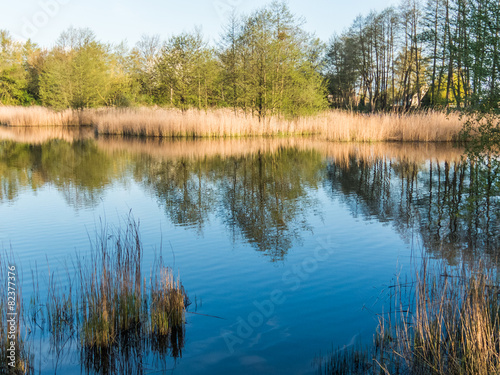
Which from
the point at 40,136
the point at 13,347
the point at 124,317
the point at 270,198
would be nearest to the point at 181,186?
the point at 270,198

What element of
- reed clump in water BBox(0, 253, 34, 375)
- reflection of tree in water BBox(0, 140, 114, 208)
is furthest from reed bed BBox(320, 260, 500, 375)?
reflection of tree in water BBox(0, 140, 114, 208)

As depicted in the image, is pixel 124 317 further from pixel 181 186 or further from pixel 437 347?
pixel 181 186

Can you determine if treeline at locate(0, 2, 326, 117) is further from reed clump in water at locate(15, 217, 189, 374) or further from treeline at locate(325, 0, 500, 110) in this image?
reed clump in water at locate(15, 217, 189, 374)

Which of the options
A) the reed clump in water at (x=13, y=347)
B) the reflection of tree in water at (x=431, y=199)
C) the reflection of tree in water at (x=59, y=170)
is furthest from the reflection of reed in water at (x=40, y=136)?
the reed clump in water at (x=13, y=347)

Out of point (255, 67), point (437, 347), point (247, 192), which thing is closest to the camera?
point (437, 347)

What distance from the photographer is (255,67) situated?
→ 2689 centimetres

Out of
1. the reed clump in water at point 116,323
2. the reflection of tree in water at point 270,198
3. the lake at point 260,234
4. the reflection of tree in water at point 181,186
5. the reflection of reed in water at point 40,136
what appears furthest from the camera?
the reflection of reed in water at point 40,136

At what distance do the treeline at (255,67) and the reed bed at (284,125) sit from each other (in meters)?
1.22

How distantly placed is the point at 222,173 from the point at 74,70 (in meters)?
32.2

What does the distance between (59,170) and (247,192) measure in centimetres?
728

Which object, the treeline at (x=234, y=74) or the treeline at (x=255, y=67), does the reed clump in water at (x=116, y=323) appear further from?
the treeline at (x=234, y=74)

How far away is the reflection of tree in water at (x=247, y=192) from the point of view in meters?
7.68

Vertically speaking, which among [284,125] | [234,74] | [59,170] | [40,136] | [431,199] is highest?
[234,74]

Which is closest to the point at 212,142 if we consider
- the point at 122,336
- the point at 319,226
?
the point at 319,226
